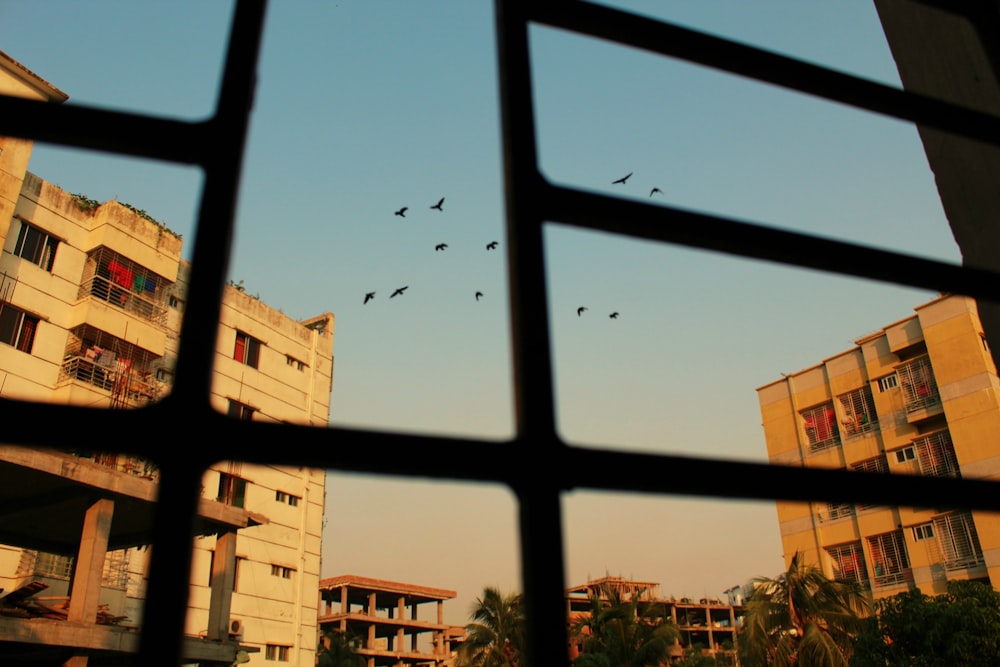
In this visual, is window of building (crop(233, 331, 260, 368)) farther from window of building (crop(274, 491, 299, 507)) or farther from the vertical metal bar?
the vertical metal bar

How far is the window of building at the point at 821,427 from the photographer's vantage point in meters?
32.6

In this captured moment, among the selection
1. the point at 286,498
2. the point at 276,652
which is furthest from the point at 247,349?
the point at 276,652

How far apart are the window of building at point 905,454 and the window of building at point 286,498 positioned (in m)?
23.9

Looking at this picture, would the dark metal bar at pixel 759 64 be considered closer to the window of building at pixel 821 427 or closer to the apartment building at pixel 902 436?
the apartment building at pixel 902 436

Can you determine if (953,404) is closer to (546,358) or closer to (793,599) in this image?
(793,599)

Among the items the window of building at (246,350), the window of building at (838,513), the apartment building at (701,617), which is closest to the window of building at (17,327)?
the window of building at (246,350)

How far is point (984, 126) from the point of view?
136cm

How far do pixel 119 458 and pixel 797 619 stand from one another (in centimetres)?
1973

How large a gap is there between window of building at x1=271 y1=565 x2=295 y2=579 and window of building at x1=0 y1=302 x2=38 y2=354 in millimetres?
12675

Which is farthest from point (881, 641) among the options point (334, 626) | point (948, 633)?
point (334, 626)

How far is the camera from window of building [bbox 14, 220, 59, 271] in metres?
22.2

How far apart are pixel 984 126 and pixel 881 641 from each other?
20.9m

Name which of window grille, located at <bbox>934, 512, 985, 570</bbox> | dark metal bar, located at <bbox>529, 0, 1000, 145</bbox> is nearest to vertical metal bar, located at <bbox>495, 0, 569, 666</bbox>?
dark metal bar, located at <bbox>529, 0, 1000, 145</bbox>

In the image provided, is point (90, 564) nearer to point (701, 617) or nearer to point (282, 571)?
point (282, 571)
